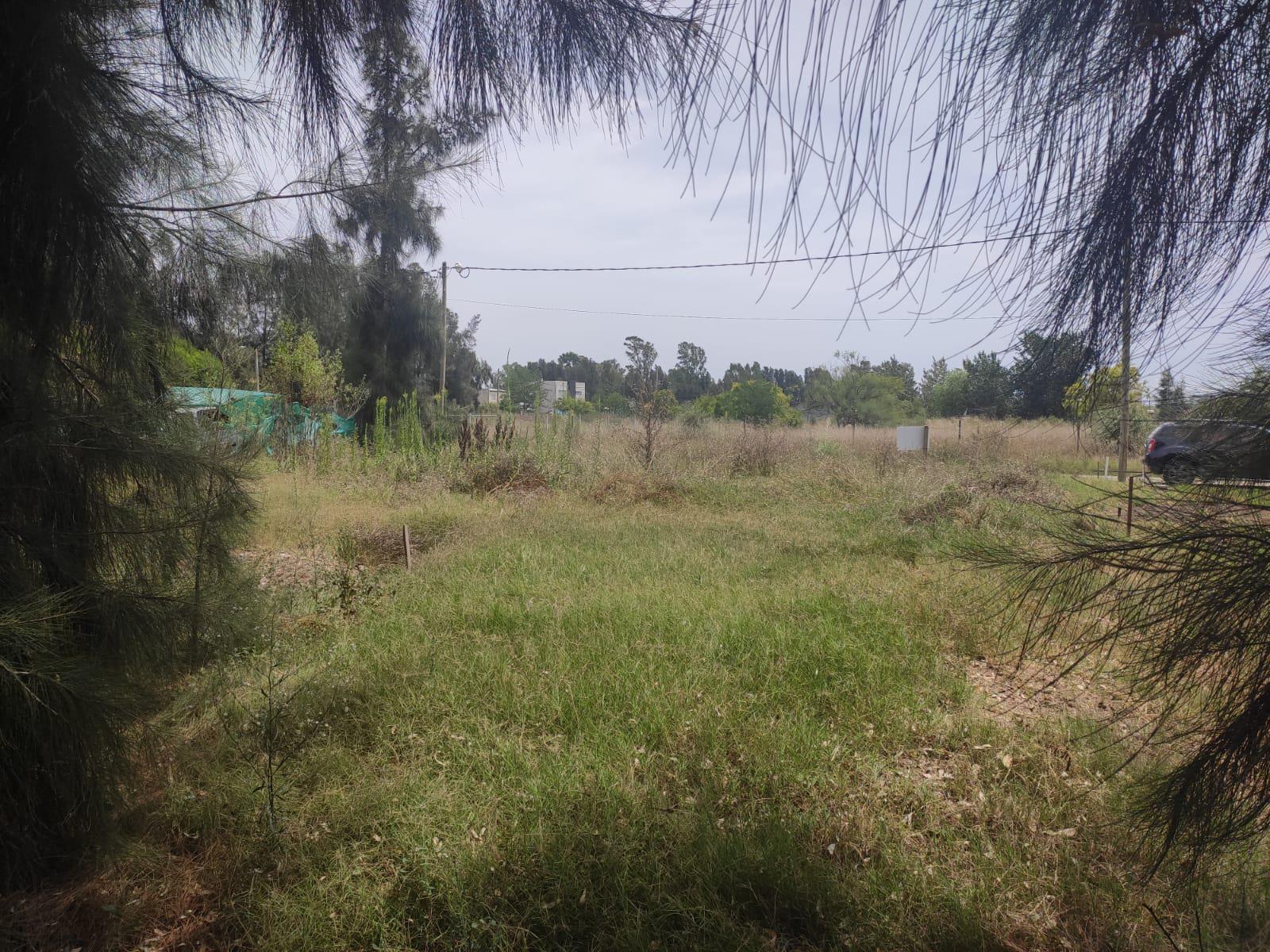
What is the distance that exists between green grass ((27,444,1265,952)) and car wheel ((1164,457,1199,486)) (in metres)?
0.48

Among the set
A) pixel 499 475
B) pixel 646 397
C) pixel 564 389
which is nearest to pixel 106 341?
pixel 499 475

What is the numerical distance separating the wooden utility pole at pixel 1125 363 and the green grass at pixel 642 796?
46 centimetres

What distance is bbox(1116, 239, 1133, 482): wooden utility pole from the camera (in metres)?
1.09

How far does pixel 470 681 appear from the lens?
132 inches

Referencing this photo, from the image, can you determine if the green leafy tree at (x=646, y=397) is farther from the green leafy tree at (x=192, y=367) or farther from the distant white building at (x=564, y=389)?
the distant white building at (x=564, y=389)

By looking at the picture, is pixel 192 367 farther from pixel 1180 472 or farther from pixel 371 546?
pixel 371 546

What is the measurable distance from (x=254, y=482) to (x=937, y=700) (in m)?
3.11

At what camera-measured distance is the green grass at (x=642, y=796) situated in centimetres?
195

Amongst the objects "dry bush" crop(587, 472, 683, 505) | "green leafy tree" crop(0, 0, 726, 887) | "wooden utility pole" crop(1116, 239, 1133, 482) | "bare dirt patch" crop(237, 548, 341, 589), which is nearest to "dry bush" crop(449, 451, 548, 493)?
"dry bush" crop(587, 472, 683, 505)

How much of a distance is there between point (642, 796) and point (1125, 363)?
2046 mm

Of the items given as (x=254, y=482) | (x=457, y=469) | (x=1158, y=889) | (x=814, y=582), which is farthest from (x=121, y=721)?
(x=457, y=469)

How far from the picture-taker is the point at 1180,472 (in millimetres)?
1131

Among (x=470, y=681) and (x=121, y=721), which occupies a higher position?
(x=121, y=721)

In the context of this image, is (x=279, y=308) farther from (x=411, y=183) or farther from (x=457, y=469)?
(x=457, y=469)
